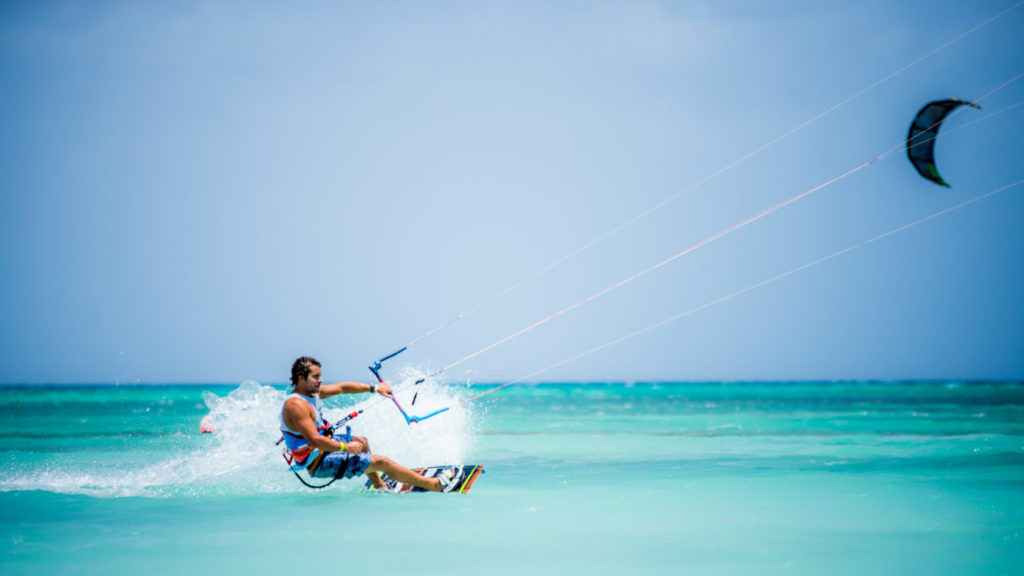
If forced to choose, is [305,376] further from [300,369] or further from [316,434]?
[316,434]

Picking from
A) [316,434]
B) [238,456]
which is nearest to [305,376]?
[316,434]

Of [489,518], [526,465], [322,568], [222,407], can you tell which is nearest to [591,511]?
[489,518]

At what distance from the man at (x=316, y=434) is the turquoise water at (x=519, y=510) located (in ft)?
1.61

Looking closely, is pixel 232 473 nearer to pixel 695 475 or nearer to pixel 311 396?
pixel 311 396

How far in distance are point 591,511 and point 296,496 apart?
3.47 m

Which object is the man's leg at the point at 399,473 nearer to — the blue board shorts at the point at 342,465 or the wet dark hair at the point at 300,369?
the blue board shorts at the point at 342,465

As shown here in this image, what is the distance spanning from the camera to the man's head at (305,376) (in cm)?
736

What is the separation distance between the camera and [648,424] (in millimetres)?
22297

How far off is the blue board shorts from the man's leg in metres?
0.14

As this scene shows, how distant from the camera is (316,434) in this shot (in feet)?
23.7

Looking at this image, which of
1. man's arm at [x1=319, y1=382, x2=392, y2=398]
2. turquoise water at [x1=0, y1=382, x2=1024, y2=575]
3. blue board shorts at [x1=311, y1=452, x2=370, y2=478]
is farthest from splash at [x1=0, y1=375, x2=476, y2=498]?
blue board shorts at [x1=311, y1=452, x2=370, y2=478]

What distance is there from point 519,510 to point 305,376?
2.58 m

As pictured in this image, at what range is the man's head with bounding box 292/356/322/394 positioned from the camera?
7359 mm

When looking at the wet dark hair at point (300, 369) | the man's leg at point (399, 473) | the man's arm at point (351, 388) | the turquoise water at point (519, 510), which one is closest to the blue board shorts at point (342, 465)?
the man's leg at point (399, 473)
